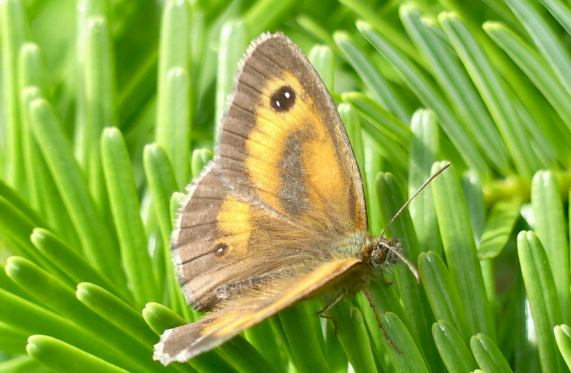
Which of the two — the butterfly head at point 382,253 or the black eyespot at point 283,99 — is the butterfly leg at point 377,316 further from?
the black eyespot at point 283,99

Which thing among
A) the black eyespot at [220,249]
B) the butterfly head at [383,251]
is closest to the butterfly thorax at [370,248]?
the butterfly head at [383,251]

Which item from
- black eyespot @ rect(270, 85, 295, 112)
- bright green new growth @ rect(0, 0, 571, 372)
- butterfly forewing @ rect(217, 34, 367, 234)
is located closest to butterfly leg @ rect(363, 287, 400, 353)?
bright green new growth @ rect(0, 0, 571, 372)

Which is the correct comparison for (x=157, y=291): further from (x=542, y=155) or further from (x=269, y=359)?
(x=542, y=155)

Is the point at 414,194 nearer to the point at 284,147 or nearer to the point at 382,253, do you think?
the point at 382,253

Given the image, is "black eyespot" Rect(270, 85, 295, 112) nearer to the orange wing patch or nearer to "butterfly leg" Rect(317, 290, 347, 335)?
the orange wing patch

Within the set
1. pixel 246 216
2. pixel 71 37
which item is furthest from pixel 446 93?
pixel 71 37
